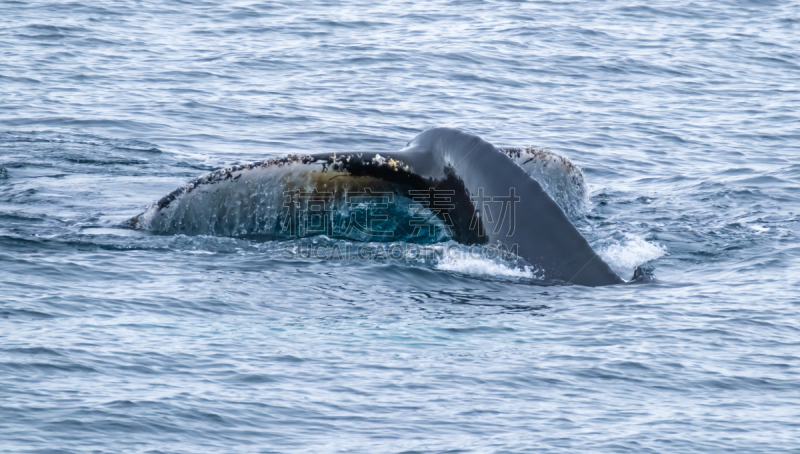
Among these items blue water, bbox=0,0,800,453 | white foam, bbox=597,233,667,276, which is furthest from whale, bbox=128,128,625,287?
white foam, bbox=597,233,667,276

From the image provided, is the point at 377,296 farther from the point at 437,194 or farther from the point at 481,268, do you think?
the point at 437,194

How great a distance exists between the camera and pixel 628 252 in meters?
11.8

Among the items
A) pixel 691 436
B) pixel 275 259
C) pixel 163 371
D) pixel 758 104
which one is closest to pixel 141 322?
pixel 163 371

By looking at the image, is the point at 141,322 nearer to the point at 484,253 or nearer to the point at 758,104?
the point at 484,253

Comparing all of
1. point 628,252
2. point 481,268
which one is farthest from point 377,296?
point 628,252

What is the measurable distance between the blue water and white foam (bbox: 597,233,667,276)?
0.06 meters

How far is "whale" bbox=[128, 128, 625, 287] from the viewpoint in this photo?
866 centimetres

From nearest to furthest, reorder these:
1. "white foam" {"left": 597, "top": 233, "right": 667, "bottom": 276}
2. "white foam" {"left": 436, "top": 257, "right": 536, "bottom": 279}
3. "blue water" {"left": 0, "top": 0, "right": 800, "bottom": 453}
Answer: "blue water" {"left": 0, "top": 0, "right": 800, "bottom": 453} → "white foam" {"left": 436, "top": 257, "right": 536, "bottom": 279} → "white foam" {"left": 597, "top": 233, "right": 667, "bottom": 276}

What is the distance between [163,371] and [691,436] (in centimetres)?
393

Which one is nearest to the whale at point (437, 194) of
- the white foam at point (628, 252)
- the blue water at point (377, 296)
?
the blue water at point (377, 296)

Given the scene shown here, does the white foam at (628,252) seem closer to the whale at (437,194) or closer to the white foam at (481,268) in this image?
the whale at (437,194)

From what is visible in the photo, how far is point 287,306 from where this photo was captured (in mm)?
9492

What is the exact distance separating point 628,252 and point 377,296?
137 inches

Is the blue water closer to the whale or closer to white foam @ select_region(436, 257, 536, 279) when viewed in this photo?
white foam @ select_region(436, 257, 536, 279)
